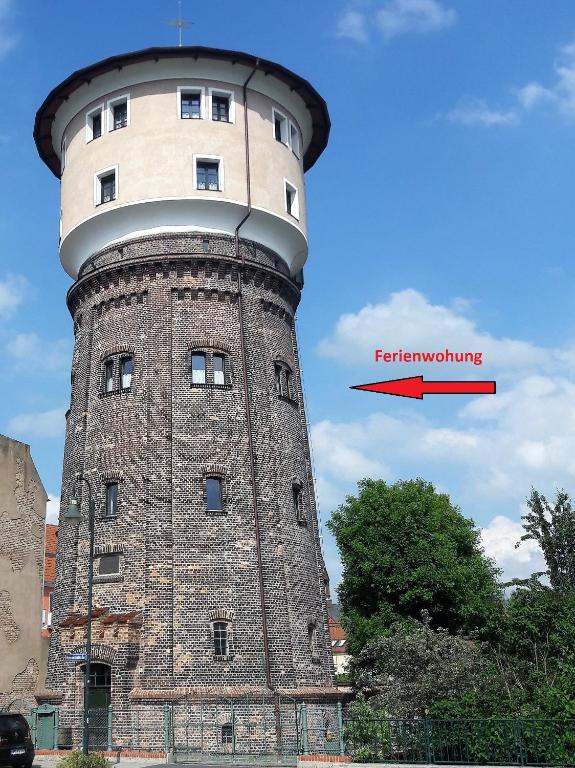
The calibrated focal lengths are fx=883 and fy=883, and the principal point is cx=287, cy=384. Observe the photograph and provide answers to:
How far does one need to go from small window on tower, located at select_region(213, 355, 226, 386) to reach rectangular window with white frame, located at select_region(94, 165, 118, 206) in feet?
21.0

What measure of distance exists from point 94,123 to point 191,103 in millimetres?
3611

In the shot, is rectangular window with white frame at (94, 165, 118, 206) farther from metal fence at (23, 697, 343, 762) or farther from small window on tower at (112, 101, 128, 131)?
metal fence at (23, 697, 343, 762)

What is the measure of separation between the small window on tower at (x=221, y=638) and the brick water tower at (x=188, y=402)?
0.05 m

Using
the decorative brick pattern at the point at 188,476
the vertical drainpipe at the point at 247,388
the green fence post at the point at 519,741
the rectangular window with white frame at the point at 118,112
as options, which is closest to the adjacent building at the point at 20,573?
the decorative brick pattern at the point at 188,476

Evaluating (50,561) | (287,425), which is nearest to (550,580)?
(287,425)

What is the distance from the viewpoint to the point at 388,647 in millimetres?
25781

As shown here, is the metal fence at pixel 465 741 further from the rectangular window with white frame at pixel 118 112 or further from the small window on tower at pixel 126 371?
the rectangular window with white frame at pixel 118 112

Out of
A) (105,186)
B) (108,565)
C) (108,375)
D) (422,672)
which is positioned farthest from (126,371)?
(422,672)

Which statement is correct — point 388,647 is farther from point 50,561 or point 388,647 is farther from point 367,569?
point 50,561

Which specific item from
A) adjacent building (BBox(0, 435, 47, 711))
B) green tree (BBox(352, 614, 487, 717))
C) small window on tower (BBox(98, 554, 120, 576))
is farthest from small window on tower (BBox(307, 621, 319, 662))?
adjacent building (BBox(0, 435, 47, 711))

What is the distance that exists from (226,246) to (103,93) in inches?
274

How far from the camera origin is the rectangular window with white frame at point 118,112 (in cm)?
2933

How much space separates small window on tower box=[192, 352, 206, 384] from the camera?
89.1 ft

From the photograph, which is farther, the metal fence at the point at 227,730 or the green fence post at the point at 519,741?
the metal fence at the point at 227,730
